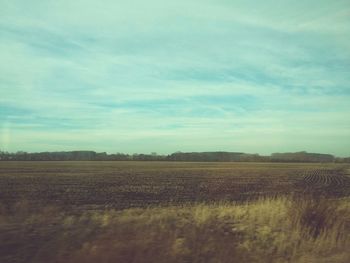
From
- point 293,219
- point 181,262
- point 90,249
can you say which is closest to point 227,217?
point 293,219

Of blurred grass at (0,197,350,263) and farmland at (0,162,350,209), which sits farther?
farmland at (0,162,350,209)

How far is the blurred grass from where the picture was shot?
6.74 metres

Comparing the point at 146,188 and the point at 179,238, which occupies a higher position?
the point at 179,238

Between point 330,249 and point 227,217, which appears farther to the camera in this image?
point 227,217

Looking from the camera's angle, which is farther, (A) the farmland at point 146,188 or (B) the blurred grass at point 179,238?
(A) the farmland at point 146,188

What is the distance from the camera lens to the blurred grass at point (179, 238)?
22.1 feet

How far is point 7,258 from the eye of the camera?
636 cm

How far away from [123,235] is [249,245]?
2.46 metres

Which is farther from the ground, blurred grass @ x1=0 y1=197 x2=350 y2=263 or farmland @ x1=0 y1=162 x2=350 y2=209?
blurred grass @ x1=0 y1=197 x2=350 y2=263

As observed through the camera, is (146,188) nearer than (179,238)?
No

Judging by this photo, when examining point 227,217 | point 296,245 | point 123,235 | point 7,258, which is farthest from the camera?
point 227,217

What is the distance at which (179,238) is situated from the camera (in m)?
8.12

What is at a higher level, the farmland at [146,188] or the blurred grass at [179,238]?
the blurred grass at [179,238]

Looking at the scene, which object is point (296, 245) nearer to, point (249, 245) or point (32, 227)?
point (249, 245)
